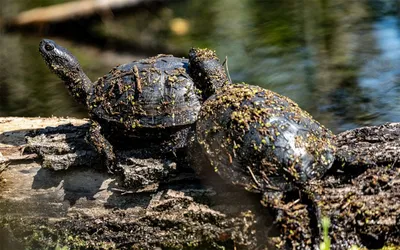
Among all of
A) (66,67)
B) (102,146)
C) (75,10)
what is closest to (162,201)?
(102,146)

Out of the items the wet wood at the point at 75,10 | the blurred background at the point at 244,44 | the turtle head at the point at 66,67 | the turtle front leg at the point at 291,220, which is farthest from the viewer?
the wet wood at the point at 75,10

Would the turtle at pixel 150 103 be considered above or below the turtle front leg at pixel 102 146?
above

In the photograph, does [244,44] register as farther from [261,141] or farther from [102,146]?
[261,141]

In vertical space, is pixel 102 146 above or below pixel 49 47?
below

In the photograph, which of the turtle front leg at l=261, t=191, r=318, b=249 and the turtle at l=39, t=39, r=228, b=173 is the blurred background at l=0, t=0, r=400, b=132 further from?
the turtle front leg at l=261, t=191, r=318, b=249

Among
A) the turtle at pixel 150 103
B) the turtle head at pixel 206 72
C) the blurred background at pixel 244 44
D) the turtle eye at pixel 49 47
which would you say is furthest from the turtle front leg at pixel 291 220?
the blurred background at pixel 244 44

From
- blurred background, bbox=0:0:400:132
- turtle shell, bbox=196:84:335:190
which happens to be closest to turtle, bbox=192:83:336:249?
turtle shell, bbox=196:84:335:190

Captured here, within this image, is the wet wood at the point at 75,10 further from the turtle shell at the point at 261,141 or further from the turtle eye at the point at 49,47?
the turtle shell at the point at 261,141
